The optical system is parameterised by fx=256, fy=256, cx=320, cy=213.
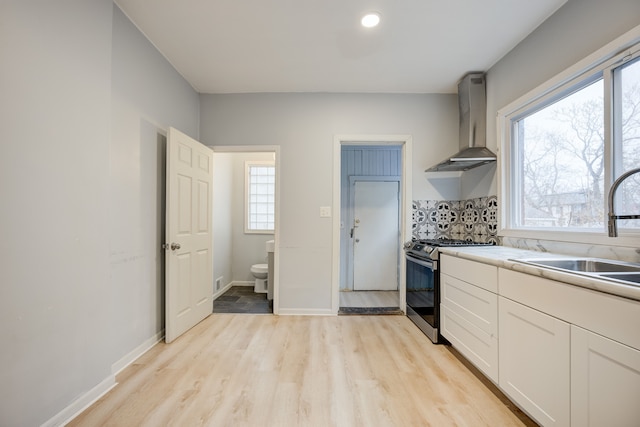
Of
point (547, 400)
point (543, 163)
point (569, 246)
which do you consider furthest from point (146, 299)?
point (543, 163)

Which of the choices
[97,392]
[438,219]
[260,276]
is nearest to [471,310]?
[438,219]

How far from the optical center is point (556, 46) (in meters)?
1.85

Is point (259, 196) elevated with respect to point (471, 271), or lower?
elevated

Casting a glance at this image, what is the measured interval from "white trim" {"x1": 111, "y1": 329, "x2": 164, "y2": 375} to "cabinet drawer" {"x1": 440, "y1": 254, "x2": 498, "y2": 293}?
8.50ft

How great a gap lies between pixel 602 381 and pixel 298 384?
1.53m

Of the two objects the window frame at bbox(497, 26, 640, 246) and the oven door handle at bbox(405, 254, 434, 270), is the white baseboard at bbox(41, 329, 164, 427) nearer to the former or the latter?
the oven door handle at bbox(405, 254, 434, 270)

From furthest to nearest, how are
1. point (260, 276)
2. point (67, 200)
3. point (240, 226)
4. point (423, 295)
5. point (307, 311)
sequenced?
point (240, 226) → point (260, 276) → point (307, 311) → point (423, 295) → point (67, 200)

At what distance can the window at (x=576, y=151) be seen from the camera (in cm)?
147

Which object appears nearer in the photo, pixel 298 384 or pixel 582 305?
pixel 582 305

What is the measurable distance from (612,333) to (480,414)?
2.92 ft

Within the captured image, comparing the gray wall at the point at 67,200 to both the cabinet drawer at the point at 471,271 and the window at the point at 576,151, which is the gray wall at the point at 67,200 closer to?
the cabinet drawer at the point at 471,271

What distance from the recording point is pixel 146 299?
7.11 feet

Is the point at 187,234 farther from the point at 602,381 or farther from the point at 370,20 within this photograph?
the point at 602,381

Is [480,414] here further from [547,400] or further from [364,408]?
[364,408]
